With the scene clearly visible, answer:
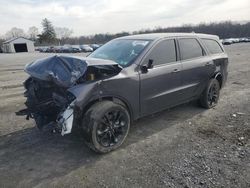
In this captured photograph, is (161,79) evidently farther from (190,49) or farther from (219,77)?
(219,77)

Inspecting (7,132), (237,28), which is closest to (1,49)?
(7,132)

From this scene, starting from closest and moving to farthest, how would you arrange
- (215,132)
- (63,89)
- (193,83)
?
(63,89) < (215,132) < (193,83)

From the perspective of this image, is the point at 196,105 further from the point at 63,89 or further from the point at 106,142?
the point at 63,89

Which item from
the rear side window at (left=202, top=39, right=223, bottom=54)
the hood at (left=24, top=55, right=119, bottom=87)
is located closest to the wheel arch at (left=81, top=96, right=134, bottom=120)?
the hood at (left=24, top=55, right=119, bottom=87)

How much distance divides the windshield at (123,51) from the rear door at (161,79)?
0.74 feet

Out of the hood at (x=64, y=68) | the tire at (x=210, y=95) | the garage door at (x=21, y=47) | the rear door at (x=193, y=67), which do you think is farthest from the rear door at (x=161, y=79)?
the garage door at (x=21, y=47)

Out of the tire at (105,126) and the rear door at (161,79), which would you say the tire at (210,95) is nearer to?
the rear door at (161,79)

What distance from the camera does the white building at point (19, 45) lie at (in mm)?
63781

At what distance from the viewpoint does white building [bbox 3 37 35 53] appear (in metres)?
63.8

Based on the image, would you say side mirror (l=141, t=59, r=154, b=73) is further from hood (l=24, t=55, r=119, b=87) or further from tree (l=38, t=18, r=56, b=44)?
tree (l=38, t=18, r=56, b=44)

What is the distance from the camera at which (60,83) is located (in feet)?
11.7

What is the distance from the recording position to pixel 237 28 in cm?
9050

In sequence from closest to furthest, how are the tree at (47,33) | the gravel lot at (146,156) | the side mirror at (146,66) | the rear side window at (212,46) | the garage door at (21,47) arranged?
the gravel lot at (146,156) < the side mirror at (146,66) < the rear side window at (212,46) < the garage door at (21,47) < the tree at (47,33)

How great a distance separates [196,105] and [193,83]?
99 cm
